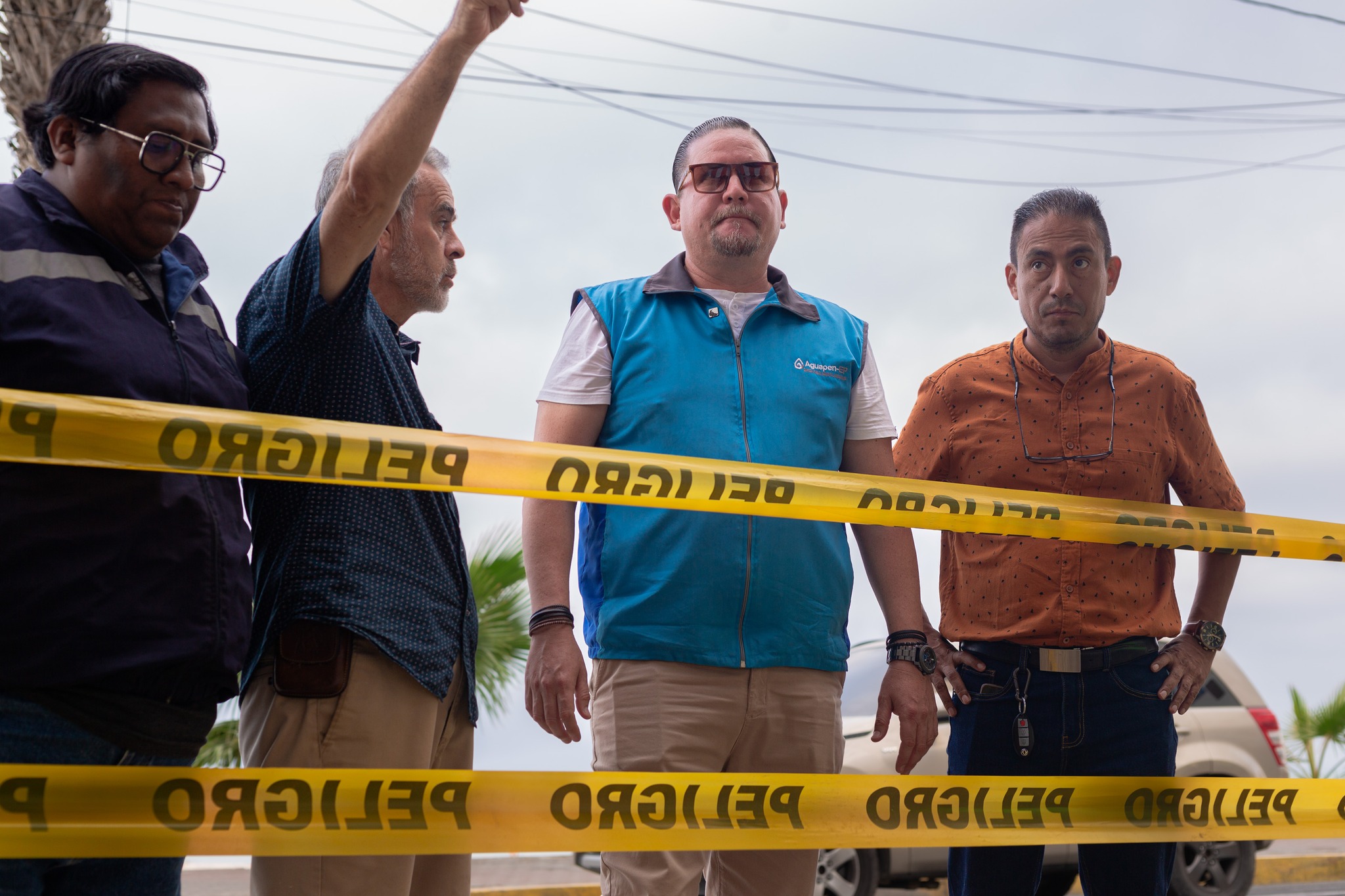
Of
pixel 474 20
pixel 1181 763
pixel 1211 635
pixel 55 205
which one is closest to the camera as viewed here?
pixel 55 205

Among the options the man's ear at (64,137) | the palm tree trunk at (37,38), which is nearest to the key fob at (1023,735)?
the man's ear at (64,137)

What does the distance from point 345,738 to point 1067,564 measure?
183 cm

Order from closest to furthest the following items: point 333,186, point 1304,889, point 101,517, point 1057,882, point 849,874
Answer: point 101,517
point 333,186
point 849,874
point 1057,882
point 1304,889

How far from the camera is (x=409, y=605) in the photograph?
7.49 ft

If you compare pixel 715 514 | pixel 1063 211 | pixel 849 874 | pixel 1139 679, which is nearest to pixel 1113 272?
pixel 1063 211

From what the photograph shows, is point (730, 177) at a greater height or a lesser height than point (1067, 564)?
greater

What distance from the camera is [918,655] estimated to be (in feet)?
9.52

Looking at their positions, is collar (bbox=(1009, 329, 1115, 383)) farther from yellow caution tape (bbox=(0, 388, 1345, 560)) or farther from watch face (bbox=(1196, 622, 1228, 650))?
watch face (bbox=(1196, 622, 1228, 650))

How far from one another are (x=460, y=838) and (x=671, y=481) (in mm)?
799

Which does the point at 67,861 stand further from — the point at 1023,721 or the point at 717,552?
the point at 1023,721

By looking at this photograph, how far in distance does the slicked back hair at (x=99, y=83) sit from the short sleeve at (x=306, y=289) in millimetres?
245

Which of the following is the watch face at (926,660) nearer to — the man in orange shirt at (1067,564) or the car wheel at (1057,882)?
the man in orange shirt at (1067,564)

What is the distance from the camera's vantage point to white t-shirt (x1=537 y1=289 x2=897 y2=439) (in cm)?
287

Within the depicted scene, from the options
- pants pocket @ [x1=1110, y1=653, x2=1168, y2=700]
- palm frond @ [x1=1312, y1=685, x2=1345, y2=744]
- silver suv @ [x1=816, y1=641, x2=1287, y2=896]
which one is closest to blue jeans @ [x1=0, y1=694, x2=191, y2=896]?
pants pocket @ [x1=1110, y1=653, x2=1168, y2=700]
